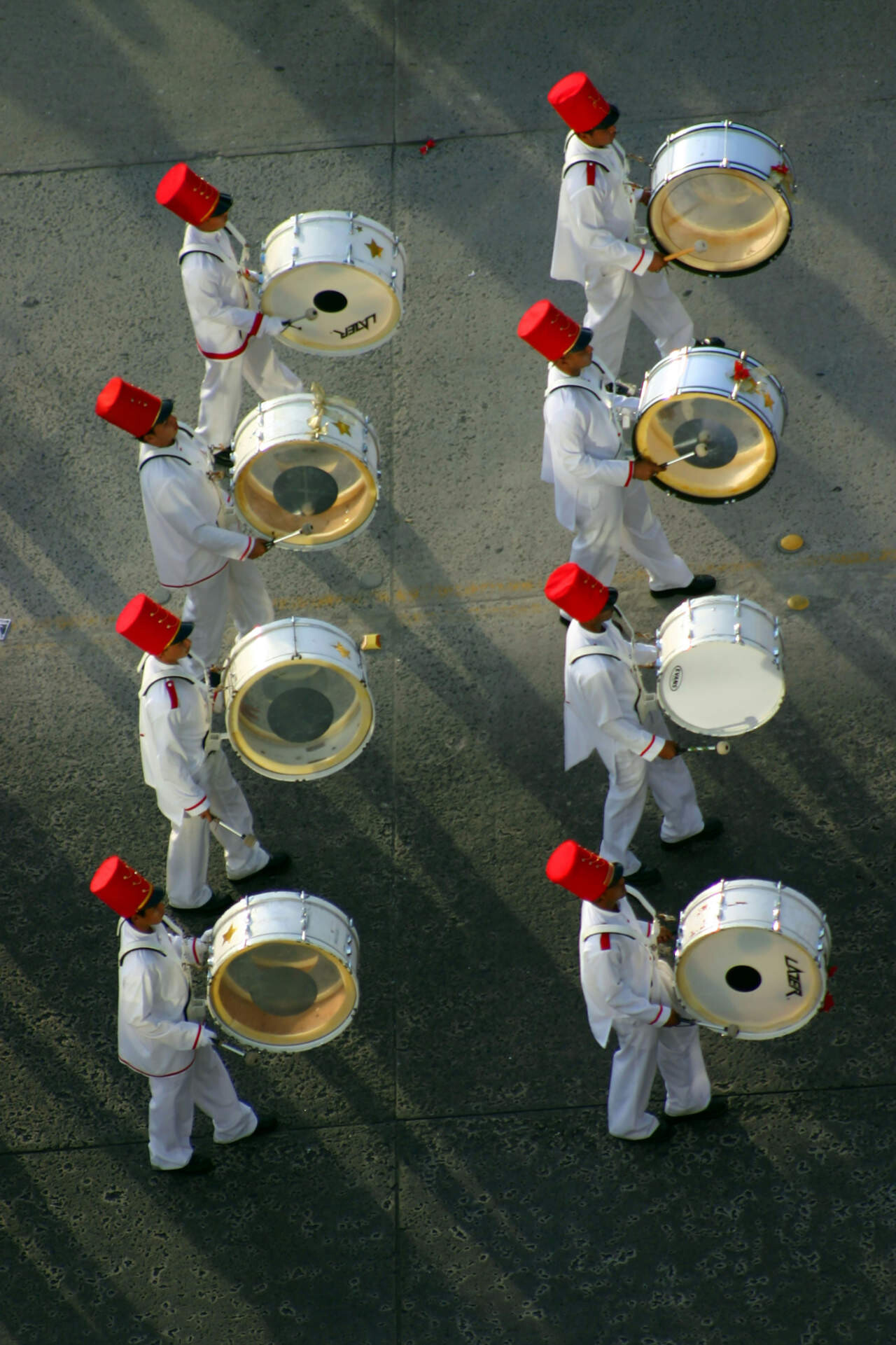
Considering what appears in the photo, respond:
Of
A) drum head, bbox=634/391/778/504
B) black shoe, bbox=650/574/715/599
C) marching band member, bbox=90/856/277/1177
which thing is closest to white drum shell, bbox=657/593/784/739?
drum head, bbox=634/391/778/504

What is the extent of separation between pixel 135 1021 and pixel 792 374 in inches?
200

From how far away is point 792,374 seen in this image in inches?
323

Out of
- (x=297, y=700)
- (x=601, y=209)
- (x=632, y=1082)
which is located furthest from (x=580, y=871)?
(x=601, y=209)

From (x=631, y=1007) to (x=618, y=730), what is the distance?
3.97 ft

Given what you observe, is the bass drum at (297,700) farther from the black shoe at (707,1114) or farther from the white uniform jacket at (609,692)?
the black shoe at (707,1114)

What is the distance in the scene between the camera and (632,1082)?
588 cm

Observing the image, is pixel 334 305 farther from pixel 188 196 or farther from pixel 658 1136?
pixel 658 1136

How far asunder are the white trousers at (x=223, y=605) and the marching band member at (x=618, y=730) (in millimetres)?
1659

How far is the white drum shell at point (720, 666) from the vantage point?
6074 millimetres

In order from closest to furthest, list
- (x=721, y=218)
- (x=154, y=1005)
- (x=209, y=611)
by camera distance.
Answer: (x=154, y=1005), (x=209, y=611), (x=721, y=218)

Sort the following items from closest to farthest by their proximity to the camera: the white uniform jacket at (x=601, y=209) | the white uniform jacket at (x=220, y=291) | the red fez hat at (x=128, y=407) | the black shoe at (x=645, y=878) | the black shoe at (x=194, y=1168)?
1. the black shoe at (x=194, y=1168)
2. the red fez hat at (x=128, y=407)
3. the black shoe at (x=645, y=878)
4. the white uniform jacket at (x=220, y=291)
5. the white uniform jacket at (x=601, y=209)

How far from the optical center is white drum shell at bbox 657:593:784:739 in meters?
6.07

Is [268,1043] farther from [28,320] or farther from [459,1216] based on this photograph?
[28,320]

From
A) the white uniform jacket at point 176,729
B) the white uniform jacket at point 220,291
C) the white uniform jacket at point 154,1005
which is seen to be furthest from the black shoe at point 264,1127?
the white uniform jacket at point 220,291
